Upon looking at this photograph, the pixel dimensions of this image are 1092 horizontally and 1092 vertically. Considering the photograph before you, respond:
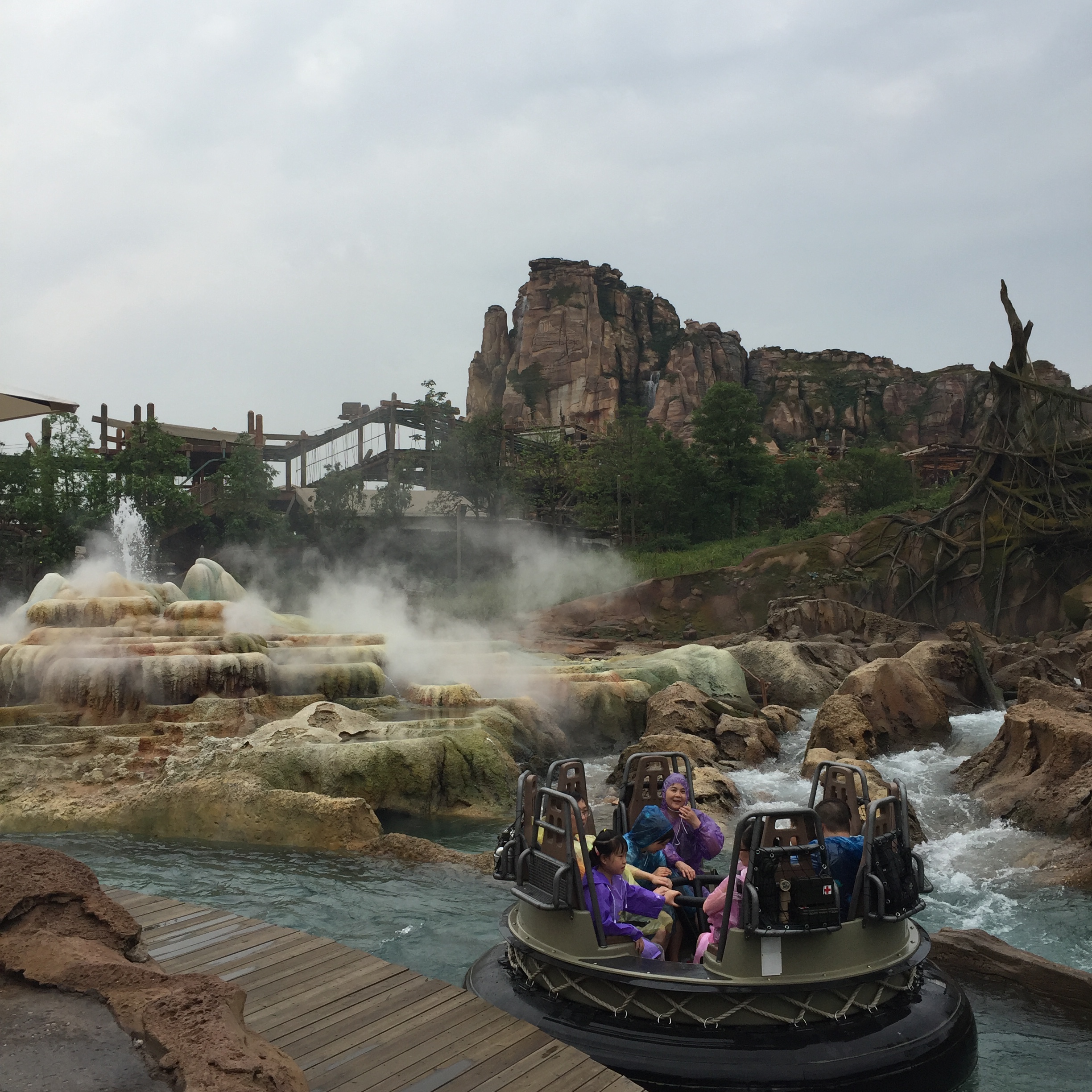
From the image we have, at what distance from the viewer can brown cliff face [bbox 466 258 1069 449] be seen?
59.4 metres

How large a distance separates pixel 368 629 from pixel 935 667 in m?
12.2

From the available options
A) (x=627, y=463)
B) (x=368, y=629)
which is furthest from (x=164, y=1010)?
(x=627, y=463)

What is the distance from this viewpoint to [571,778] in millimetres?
6145

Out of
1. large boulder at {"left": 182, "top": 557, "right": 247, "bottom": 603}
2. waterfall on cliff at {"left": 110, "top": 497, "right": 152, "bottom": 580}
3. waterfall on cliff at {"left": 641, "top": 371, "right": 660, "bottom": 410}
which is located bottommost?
large boulder at {"left": 182, "top": 557, "right": 247, "bottom": 603}

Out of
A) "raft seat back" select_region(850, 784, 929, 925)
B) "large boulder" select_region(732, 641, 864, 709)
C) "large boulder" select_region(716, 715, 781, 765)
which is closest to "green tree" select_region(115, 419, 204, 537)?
"large boulder" select_region(732, 641, 864, 709)

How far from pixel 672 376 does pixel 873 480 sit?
23.7 m

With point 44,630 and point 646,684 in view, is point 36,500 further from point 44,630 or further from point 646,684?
point 646,684

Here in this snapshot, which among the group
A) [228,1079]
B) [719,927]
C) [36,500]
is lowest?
[719,927]

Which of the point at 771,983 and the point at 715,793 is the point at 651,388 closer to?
the point at 715,793

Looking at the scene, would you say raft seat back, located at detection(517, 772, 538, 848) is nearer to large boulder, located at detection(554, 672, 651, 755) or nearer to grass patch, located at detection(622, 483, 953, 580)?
large boulder, located at detection(554, 672, 651, 755)

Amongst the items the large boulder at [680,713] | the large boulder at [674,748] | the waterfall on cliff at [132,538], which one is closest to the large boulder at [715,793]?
the large boulder at [674,748]

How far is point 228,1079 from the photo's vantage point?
301cm

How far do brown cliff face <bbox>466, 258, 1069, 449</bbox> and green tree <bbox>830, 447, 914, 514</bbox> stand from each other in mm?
17710

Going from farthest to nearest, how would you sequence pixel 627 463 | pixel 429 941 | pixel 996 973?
pixel 627 463
pixel 429 941
pixel 996 973
